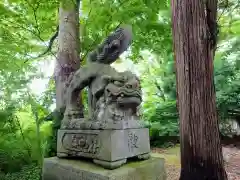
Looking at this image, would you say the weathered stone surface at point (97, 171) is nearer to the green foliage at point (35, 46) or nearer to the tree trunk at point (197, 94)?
the tree trunk at point (197, 94)

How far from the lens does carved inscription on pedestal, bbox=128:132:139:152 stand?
2.34 m

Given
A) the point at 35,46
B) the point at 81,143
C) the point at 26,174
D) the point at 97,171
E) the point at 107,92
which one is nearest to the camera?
the point at 97,171

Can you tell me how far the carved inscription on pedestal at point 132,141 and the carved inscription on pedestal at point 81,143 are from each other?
324 millimetres

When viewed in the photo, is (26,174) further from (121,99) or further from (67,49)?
(121,99)

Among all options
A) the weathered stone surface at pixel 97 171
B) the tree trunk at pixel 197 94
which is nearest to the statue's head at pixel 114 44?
the tree trunk at pixel 197 94

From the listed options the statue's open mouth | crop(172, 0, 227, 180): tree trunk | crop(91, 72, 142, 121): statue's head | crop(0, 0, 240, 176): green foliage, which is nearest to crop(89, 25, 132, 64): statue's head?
crop(91, 72, 142, 121): statue's head

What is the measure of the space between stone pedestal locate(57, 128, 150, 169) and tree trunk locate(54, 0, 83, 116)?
1.49 meters

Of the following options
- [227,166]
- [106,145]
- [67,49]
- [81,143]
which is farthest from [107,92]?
[227,166]

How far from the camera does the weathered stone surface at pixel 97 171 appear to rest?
2.11m

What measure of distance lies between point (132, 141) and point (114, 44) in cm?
110

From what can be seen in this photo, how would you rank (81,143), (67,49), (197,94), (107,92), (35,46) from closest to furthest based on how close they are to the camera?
1. (107,92)
2. (81,143)
3. (197,94)
4. (67,49)
5. (35,46)

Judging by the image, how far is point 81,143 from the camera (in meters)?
2.50

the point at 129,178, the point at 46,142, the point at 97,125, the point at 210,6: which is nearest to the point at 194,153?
the point at 129,178

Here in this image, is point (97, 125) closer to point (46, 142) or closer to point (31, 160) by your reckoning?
point (46, 142)
